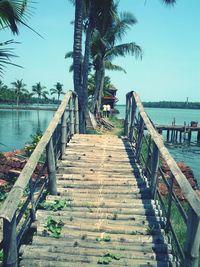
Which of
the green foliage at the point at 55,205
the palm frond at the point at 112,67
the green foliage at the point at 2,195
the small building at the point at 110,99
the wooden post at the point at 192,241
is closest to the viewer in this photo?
the wooden post at the point at 192,241

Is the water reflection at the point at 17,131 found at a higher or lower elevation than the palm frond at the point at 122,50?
lower

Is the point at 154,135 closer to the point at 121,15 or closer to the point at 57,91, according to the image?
the point at 121,15

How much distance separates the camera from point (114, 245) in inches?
167

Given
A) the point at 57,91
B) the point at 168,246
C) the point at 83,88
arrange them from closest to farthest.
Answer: the point at 168,246 → the point at 83,88 → the point at 57,91

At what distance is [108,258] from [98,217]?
969 millimetres

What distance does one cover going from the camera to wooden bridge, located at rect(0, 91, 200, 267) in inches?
137

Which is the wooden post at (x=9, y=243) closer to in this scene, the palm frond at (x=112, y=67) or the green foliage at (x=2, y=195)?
the green foliage at (x=2, y=195)

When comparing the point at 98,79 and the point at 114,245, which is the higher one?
the point at 98,79

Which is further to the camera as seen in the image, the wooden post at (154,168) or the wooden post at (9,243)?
the wooden post at (154,168)

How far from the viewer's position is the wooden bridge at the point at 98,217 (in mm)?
3484

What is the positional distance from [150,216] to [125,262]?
1.16 meters

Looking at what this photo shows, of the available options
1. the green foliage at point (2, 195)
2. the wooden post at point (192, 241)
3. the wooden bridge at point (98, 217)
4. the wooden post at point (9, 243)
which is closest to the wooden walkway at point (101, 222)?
the wooden bridge at point (98, 217)

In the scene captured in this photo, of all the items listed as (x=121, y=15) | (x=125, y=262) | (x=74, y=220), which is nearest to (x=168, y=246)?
(x=125, y=262)

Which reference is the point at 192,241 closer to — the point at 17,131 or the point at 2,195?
the point at 2,195
